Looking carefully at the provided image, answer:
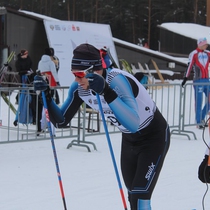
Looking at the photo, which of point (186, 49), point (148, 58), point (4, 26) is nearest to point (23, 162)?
point (4, 26)

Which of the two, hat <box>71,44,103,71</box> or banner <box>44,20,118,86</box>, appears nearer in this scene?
hat <box>71,44,103,71</box>

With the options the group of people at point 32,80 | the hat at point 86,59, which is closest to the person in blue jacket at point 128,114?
the hat at point 86,59

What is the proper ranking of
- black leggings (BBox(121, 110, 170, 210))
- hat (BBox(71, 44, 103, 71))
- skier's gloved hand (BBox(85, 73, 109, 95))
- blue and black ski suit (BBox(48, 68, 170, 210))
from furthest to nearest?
black leggings (BBox(121, 110, 170, 210)) → blue and black ski suit (BBox(48, 68, 170, 210)) → hat (BBox(71, 44, 103, 71)) → skier's gloved hand (BBox(85, 73, 109, 95))

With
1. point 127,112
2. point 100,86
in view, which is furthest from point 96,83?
point 127,112

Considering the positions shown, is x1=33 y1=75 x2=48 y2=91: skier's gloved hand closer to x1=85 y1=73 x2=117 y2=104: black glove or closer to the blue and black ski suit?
the blue and black ski suit

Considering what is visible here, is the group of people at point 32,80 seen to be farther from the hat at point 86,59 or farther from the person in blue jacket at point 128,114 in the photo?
the hat at point 86,59

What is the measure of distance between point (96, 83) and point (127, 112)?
11.1 inches

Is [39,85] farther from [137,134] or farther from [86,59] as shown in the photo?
[137,134]

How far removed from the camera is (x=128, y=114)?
3.31m

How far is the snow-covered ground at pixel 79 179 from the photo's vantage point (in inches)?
220

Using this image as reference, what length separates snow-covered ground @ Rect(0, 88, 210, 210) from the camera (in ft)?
18.4

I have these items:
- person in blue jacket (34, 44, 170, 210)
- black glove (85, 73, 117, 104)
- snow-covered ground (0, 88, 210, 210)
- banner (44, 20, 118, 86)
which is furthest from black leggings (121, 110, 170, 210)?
banner (44, 20, 118, 86)

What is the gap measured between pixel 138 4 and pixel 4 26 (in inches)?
1341

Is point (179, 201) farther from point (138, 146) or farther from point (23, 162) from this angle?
point (23, 162)
